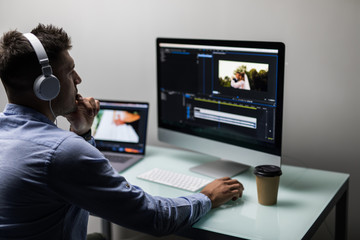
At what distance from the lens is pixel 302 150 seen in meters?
2.14

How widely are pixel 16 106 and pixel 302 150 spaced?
4.45 ft

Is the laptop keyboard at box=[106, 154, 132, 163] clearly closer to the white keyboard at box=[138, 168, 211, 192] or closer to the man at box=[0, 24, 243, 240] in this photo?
the white keyboard at box=[138, 168, 211, 192]

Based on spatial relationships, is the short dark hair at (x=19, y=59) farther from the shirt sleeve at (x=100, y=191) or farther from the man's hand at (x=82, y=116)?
the man's hand at (x=82, y=116)

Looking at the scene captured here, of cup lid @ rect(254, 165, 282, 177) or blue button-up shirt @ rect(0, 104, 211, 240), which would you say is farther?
cup lid @ rect(254, 165, 282, 177)

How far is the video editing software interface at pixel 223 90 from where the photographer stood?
1690 mm

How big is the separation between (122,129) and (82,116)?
51 centimetres

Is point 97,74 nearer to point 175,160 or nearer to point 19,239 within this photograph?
point 175,160

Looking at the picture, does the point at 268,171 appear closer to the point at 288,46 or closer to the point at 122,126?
the point at 288,46

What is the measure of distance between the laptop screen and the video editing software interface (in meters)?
0.10

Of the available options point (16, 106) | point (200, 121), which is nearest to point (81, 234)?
point (16, 106)

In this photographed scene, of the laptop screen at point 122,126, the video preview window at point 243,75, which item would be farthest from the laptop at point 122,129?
the video preview window at point 243,75

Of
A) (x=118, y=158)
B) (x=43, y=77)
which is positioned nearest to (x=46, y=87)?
(x=43, y=77)

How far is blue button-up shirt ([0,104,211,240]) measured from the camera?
1168mm

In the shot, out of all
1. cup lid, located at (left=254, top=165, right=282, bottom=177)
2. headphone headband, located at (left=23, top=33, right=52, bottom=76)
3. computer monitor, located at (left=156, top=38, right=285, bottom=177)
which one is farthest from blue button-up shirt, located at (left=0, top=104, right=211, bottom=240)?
computer monitor, located at (left=156, top=38, right=285, bottom=177)
